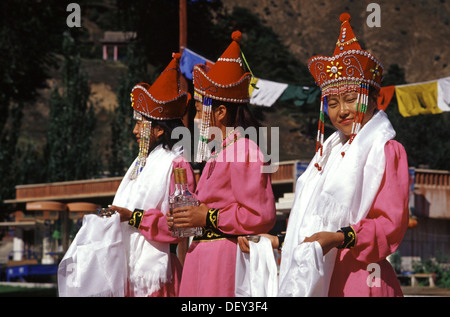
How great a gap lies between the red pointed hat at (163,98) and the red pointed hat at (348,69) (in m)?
1.71

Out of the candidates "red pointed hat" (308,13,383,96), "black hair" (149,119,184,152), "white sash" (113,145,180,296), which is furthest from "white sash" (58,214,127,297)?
"red pointed hat" (308,13,383,96)

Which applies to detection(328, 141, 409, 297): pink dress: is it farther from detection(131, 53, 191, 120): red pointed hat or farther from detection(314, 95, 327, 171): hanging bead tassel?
detection(131, 53, 191, 120): red pointed hat

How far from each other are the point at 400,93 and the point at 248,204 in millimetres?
11174

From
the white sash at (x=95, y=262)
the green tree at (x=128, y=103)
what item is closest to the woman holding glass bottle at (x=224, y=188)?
the white sash at (x=95, y=262)

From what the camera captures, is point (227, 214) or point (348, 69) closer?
point (348, 69)

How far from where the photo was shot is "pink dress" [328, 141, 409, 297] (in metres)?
4.08

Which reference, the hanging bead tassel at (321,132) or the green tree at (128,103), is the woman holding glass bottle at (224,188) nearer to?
the hanging bead tassel at (321,132)

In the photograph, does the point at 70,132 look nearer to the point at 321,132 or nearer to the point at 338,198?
the point at 321,132

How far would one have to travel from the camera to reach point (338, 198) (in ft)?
13.9

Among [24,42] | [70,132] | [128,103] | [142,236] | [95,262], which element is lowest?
[95,262]

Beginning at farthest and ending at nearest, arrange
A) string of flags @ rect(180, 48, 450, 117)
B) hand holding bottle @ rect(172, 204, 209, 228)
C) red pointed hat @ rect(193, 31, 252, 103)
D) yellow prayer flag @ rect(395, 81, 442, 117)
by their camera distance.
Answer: yellow prayer flag @ rect(395, 81, 442, 117)
string of flags @ rect(180, 48, 450, 117)
red pointed hat @ rect(193, 31, 252, 103)
hand holding bottle @ rect(172, 204, 209, 228)

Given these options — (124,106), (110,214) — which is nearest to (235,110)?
(110,214)

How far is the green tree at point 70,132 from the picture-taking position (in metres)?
35.5

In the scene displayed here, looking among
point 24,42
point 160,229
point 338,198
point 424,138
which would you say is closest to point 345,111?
point 338,198
